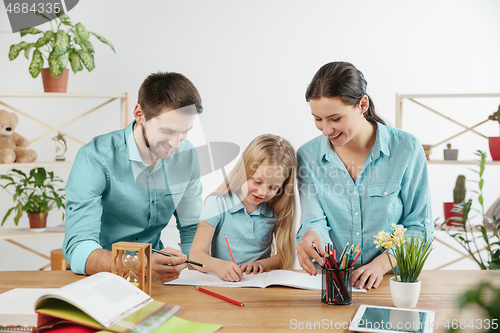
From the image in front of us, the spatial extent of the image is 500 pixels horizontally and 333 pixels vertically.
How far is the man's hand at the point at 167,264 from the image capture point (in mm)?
1064

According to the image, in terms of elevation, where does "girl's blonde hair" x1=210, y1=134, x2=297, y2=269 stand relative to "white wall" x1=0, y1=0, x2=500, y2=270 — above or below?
below

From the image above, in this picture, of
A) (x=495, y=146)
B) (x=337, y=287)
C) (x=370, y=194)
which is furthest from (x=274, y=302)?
(x=495, y=146)

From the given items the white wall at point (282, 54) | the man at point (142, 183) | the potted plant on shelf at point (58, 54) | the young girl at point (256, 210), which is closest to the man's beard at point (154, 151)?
the man at point (142, 183)

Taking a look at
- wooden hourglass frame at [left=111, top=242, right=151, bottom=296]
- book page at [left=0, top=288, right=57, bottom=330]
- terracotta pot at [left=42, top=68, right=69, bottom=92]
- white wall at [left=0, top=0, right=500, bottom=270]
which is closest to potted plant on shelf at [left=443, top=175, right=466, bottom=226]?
white wall at [left=0, top=0, right=500, bottom=270]

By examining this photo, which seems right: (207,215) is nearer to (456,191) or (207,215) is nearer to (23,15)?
(456,191)

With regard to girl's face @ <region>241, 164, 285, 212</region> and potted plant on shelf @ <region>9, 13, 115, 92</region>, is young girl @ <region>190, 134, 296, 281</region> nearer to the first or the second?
girl's face @ <region>241, 164, 285, 212</region>

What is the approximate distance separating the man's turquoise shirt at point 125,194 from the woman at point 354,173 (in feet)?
1.38

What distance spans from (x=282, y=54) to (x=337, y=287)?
2.07m

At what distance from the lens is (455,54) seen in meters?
2.73

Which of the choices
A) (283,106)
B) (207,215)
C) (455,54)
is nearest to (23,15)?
(283,106)

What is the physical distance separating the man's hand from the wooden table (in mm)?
33

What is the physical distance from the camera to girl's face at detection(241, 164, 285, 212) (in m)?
1.50

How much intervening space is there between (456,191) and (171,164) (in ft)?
5.71

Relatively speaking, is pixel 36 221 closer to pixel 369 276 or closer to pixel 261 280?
pixel 261 280
